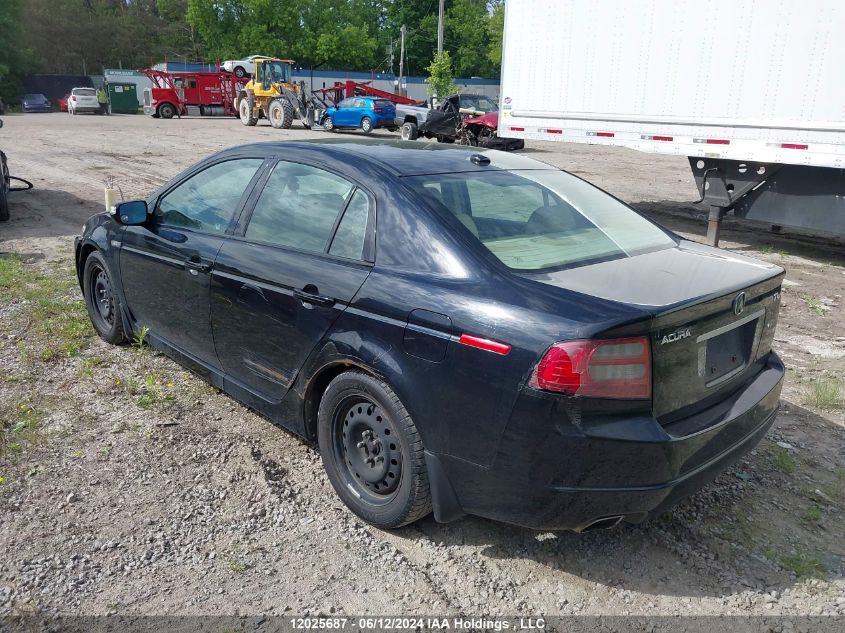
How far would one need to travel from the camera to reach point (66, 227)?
981 cm

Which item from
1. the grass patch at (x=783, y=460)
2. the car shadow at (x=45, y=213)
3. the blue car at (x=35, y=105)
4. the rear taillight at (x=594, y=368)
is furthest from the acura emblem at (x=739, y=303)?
the blue car at (x=35, y=105)

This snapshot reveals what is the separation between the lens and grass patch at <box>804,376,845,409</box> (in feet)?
15.2

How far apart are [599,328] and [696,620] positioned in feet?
4.01

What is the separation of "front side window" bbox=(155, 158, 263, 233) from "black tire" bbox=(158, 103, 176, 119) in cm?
3823

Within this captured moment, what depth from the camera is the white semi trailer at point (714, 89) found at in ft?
26.4

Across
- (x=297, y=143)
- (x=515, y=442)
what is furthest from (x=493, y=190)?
(x=515, y=442)

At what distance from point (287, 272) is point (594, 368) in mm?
1622

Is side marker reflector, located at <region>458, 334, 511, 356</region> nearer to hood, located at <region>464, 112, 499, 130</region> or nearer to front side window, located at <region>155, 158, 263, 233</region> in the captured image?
front side window, located at <region>155, 158, 263, 233</region>

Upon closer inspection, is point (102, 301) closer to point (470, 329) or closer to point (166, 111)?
point (470, 329)

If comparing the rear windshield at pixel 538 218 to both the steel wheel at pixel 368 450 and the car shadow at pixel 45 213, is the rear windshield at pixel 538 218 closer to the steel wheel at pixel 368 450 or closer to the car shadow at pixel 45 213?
the steel wheel at pixel 368 450

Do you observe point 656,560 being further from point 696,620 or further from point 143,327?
point 143,327

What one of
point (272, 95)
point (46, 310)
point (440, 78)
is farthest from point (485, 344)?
point (440, 78)

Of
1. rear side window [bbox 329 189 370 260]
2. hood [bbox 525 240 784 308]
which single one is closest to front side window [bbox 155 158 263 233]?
rear side window [bbox 329 189 370 260]

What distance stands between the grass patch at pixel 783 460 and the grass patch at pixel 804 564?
76 centimetres
